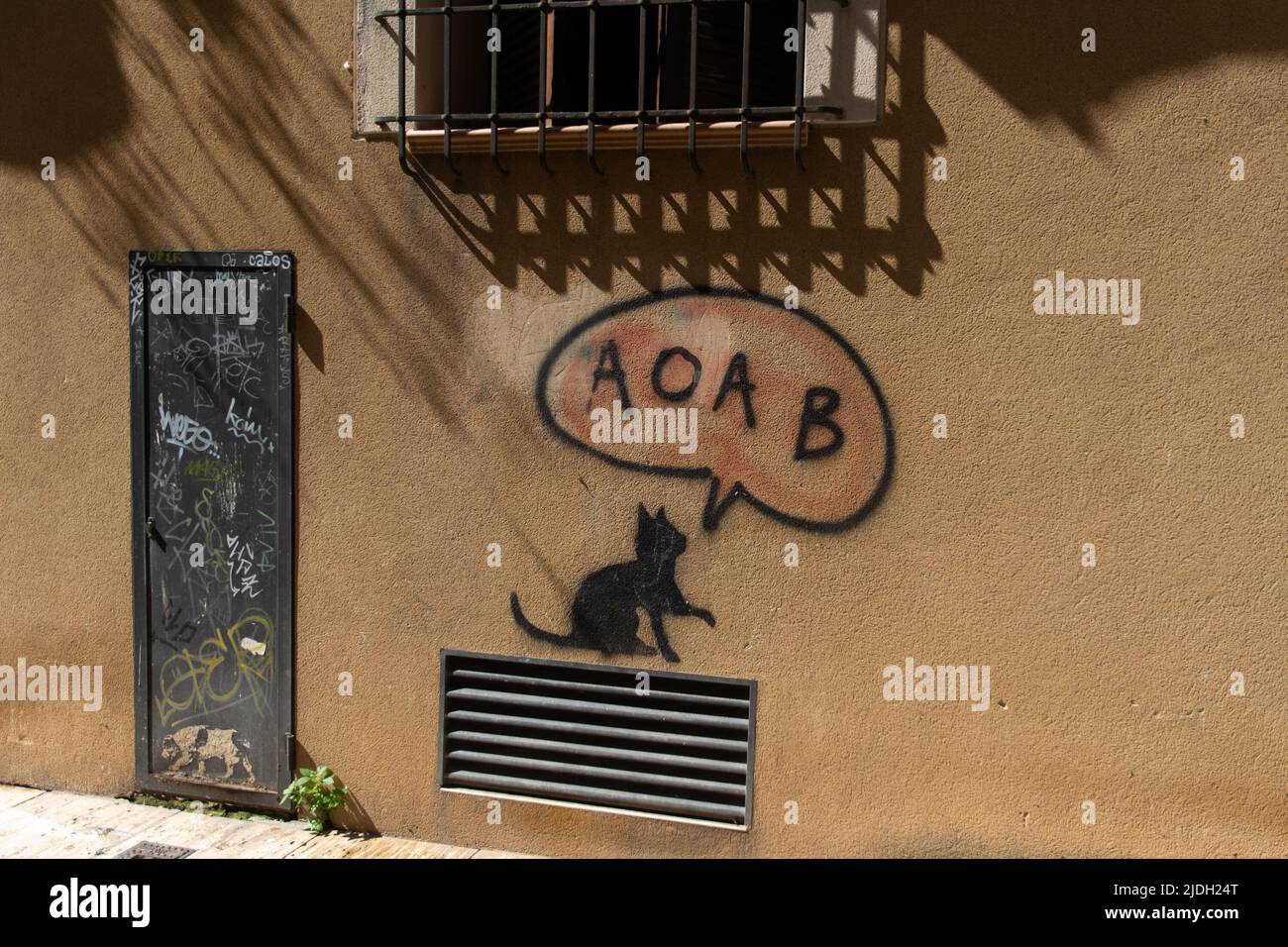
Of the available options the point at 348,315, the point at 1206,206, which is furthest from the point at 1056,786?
the point at 348,315

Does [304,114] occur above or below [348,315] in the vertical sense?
above

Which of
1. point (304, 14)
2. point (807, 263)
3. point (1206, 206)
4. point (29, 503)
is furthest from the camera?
point (29, 503)

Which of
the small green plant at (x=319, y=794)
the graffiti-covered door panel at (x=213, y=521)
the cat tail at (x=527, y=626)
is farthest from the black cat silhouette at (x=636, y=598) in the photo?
the graffiti-covered door panel at (x=213, y=521)

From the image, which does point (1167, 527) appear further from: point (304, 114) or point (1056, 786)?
point (304, 114)

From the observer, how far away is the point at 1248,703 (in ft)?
11.7

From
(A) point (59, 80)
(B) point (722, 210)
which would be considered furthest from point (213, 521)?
(B) point (722, 210)

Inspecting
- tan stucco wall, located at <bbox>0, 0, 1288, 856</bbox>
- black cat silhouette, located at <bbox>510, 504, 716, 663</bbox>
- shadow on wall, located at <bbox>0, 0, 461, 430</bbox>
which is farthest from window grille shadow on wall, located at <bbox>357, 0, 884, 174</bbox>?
black cat silhouette, located at <bbox>510, 504, 716, 663</bbox>

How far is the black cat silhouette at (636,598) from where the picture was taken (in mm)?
4074

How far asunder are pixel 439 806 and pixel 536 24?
3236mm

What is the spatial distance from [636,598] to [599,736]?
0.57m

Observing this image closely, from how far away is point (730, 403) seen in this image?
3990 mm

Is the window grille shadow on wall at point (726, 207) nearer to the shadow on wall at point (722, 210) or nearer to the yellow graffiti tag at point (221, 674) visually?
the shadow on wall at point (722, 210)

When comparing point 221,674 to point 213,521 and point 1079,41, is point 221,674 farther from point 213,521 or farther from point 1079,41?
point 1079,41

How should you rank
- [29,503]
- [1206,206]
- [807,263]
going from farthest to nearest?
1. [29,503]
2. [807,263]
3. [1206,206]
